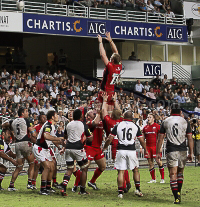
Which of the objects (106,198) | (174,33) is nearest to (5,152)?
(106,198)

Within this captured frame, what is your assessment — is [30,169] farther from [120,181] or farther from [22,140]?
[120,181]

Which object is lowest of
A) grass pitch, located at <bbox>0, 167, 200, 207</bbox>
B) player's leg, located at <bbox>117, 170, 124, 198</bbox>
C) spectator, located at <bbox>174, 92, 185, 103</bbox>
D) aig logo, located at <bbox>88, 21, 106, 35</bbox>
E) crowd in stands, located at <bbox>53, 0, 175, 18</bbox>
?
grass pitch, located at <bbox>0, 167, 200, 207</bbox>

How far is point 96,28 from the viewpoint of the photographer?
1158 inches

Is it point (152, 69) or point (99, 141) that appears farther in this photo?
point (152, 69)

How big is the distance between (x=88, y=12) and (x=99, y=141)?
17699mm

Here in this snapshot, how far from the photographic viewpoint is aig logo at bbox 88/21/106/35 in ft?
96.0

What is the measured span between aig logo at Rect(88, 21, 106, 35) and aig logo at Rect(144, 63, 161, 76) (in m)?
6.76

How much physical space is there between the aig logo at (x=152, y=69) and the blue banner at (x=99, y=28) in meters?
3.21

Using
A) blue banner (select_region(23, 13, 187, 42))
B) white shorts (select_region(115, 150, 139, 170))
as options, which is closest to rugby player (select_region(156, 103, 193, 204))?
white shorts (select_region(115, 150, 139, 170))

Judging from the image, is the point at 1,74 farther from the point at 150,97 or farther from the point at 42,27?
the point at 150,97

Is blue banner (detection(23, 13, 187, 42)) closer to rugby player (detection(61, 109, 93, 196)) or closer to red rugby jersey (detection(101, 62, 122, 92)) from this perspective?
red rugby jersey (detection(101, 62, 122, 92))

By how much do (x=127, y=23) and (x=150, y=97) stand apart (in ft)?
16.5

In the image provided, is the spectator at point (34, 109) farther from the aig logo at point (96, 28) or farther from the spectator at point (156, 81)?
the spectator at point (156, 81)

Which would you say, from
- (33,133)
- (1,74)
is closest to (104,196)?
(33,133)
